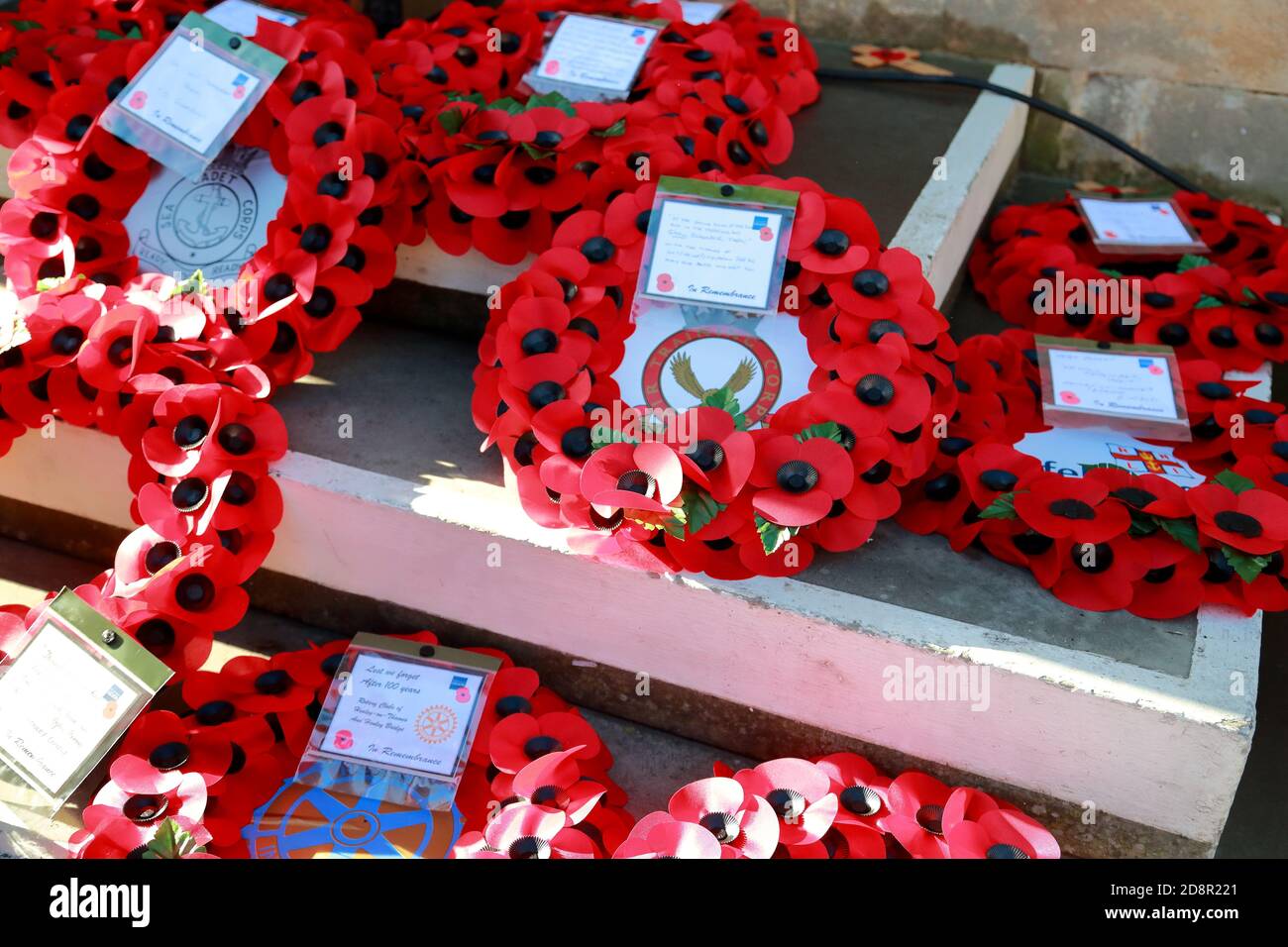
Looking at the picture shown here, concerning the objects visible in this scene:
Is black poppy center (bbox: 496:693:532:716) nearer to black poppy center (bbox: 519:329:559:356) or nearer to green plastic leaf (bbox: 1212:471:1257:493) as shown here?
black poppy center (bbox: 519:329:559:356)

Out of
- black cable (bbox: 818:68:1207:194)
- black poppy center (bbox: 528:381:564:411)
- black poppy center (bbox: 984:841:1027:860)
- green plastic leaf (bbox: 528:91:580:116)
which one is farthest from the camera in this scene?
black cable (bbox: 818:68:1207:194)

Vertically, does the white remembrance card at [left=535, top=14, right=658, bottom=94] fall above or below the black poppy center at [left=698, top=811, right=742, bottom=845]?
above

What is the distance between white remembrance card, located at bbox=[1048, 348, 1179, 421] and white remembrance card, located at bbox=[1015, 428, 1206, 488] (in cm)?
4

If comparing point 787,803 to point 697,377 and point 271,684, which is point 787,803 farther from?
point 271,684

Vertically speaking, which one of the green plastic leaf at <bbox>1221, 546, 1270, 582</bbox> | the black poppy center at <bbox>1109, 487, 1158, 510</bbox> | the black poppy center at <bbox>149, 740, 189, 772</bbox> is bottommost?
the black poppy center at <bbox>149, 740, 189, 772</bbox>

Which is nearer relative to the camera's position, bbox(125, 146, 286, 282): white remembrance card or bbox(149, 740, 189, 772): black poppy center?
bbox(149, 740, 189, 772): black poppy center

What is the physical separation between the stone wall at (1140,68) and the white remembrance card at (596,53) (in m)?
0.84

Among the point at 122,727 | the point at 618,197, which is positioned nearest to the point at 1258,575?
the point at 618,197

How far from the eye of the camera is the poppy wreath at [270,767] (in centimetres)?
156

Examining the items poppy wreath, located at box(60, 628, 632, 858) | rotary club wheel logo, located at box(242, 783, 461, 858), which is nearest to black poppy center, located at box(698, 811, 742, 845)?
poppy wreath, located at box(60, 628, 632, 858)

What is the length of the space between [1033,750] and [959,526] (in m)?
0.33

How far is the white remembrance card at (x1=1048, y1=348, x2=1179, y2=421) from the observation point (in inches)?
78.2

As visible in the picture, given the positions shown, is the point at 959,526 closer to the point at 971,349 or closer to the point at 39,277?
the point at 971,349

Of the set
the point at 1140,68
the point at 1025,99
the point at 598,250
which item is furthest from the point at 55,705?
the point at 1140,68
